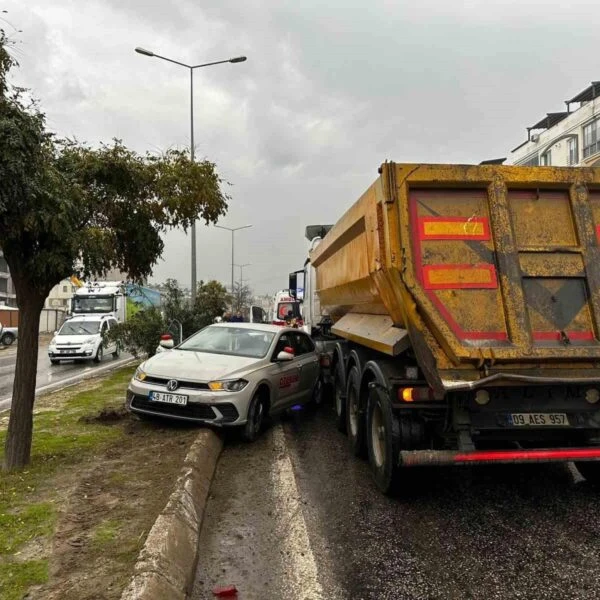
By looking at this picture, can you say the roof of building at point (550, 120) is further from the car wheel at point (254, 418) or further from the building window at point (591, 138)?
the car wheel at point (254, 418)

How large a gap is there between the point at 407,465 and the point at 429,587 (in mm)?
919

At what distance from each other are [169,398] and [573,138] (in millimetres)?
34055

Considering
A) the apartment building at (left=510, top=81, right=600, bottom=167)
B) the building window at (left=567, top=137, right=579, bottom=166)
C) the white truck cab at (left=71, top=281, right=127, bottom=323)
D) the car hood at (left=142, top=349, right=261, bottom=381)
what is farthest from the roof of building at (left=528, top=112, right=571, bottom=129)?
the car hood at (left=142, top=349, right=261, bottom=381)

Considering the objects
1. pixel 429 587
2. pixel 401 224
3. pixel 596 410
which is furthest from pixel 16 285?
pixel 596 410

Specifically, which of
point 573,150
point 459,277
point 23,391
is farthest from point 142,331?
point 573,150

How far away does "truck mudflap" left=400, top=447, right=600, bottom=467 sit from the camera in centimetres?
398

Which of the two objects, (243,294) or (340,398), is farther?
(243,294)

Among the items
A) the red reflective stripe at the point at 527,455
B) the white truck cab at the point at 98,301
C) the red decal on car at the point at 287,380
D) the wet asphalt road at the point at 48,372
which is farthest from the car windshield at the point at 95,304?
the red reflective stripe at the point at 527,455

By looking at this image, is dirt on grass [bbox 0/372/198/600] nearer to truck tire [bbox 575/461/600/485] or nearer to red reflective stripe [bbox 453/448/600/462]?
red reflective stripe [bbox 453/448/600/462]

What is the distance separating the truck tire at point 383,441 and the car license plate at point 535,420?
34.6 inches

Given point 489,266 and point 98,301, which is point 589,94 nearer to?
point 98,301

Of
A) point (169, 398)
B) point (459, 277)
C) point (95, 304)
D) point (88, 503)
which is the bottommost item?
point (88, 503)

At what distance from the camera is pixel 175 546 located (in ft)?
11.2

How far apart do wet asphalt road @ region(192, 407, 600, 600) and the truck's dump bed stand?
1.18 meters
